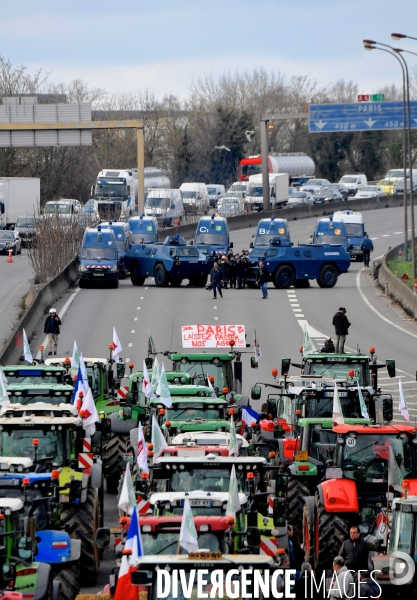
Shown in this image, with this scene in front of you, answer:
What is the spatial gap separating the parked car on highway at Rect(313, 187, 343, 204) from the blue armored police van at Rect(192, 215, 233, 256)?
30.0 m

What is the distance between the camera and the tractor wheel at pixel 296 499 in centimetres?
1645

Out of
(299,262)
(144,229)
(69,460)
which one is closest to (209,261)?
(299,262)

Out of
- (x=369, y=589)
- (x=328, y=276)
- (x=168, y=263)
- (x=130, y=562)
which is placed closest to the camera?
(x=130, y=562)

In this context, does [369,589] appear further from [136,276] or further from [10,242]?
[10,242]

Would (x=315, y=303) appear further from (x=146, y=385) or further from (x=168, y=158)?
(x=168, y=158)

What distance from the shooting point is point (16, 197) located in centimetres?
7344

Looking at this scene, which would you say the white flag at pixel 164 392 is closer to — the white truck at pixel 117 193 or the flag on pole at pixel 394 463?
the flag on pole at pixel 394 463

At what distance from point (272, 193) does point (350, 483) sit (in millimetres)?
69390

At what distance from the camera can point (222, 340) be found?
27.9 meters

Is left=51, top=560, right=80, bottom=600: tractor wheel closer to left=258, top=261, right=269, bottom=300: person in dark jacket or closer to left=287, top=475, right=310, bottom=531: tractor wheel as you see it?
left=287, top=475, right=310, bottom=531: tractor wheel

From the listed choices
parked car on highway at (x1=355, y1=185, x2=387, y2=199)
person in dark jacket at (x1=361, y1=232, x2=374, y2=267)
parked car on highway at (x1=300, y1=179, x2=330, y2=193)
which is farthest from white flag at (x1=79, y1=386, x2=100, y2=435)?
parked car on highway at (x1=355, y1=185, x2=387, y2=199)

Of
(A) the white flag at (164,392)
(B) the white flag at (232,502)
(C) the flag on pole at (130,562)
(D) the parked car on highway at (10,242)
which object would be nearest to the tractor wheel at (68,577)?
(B) the white flag at (232,502)

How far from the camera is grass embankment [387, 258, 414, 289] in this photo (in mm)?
51681

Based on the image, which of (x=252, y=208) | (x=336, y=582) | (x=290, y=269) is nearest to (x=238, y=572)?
(x=336, y=582)
